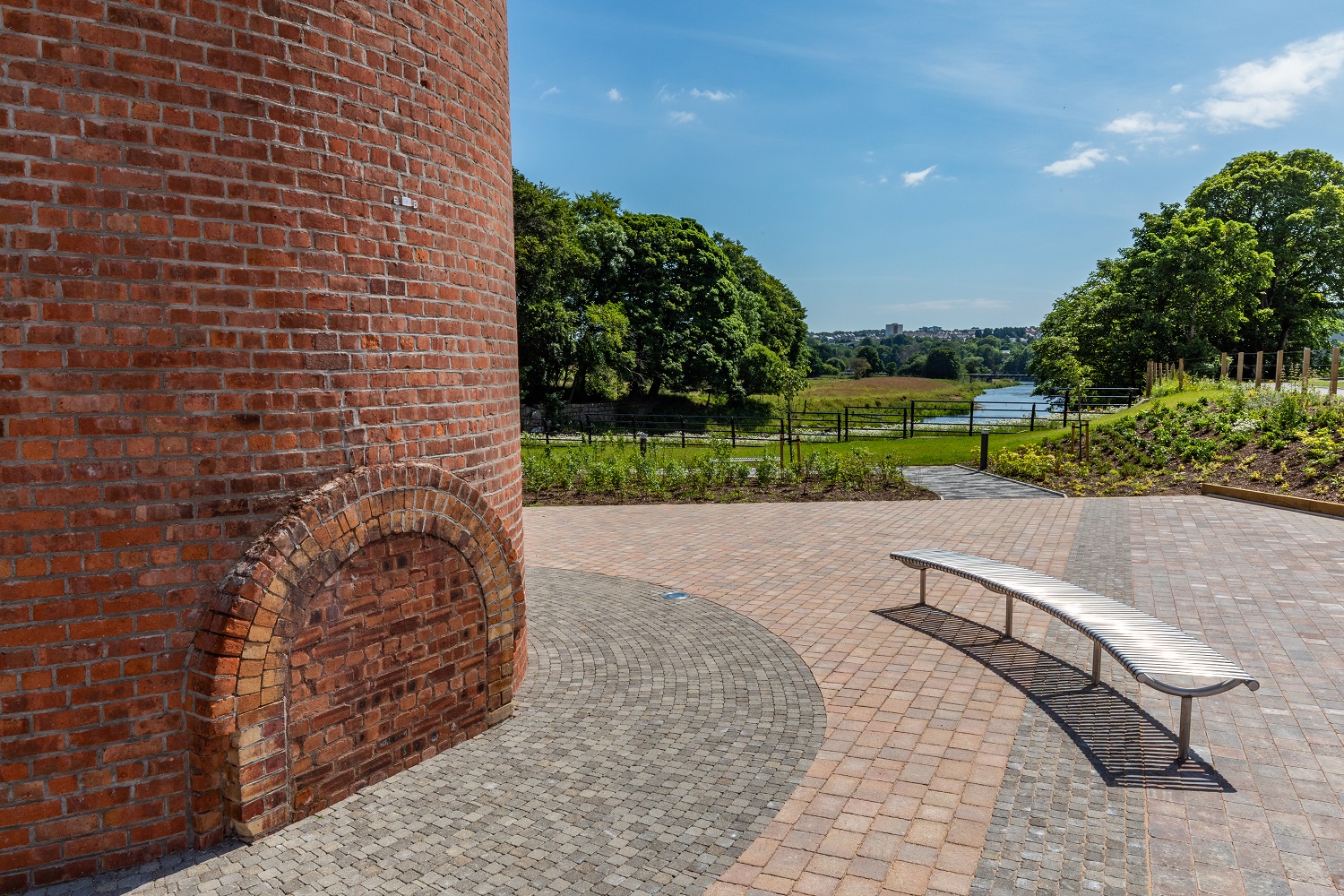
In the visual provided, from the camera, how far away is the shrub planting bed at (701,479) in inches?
565

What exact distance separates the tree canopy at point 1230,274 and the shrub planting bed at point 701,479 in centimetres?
2669

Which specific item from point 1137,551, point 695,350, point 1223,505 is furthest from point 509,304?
point 695,350

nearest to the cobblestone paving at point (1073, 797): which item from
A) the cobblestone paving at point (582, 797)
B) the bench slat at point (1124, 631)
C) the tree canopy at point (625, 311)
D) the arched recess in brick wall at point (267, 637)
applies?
the bench slat at point (1124, 631)

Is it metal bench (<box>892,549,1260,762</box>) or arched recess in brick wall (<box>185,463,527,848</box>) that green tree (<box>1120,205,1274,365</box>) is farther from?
arched recess in brick wall (<box>185,463,527,848</box>)

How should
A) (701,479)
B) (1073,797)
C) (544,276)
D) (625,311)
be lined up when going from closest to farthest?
(1073,797) → (701,479) → (544,276) → (625,311)

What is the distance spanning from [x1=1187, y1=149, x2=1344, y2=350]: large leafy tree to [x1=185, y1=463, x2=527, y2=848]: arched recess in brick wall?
142ft

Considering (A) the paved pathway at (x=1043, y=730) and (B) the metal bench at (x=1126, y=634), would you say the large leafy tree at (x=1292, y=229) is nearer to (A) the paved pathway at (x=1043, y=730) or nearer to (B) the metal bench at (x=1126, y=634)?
(A) the paved pathway at (x=1043, y=730)

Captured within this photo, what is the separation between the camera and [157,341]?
3.28 m

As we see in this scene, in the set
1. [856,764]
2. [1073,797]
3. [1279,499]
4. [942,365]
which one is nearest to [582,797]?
[856,764]

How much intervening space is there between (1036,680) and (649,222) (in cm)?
3661

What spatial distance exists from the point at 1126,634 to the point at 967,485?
11160mm

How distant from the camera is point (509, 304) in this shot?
17.6ft

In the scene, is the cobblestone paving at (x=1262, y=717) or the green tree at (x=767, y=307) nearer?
the cobblestone paving at (x=1262, y=717)

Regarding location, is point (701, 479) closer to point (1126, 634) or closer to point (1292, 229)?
point (1126, 634)
